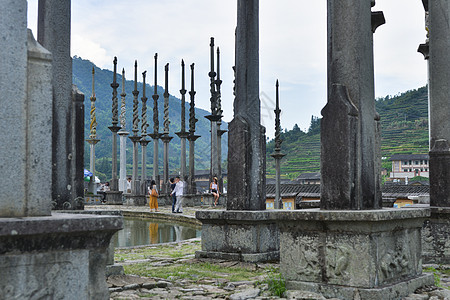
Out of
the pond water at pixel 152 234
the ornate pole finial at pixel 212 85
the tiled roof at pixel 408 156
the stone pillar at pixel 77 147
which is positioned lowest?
the pond water at pixel 152 234

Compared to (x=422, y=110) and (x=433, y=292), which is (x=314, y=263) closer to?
(x=433, y=292)

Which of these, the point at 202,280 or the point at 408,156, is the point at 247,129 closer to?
the point at 202,280

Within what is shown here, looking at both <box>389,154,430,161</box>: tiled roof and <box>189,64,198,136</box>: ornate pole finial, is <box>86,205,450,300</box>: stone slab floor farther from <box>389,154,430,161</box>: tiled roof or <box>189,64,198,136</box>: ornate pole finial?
<box>389,154,430,161</box>: tiled roof

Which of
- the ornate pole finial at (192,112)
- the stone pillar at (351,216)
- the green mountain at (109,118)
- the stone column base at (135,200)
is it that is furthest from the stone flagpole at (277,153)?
A: the green mountain at (109,118)

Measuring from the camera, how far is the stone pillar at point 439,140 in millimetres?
7008

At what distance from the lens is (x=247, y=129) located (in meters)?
7.30

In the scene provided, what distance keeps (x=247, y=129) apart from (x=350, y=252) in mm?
3182

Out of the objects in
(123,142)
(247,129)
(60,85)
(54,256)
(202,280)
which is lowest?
(202,280)

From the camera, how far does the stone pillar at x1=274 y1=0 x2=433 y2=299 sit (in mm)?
4453

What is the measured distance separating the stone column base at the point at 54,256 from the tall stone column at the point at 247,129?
4.60m

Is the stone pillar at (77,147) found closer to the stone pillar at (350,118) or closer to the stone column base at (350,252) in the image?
the stone column base at (350,252)

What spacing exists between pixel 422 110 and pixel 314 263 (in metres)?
87.0

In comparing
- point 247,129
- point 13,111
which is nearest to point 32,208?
point 13,111

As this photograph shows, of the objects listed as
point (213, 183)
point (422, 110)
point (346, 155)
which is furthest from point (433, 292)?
point (422, 110)
